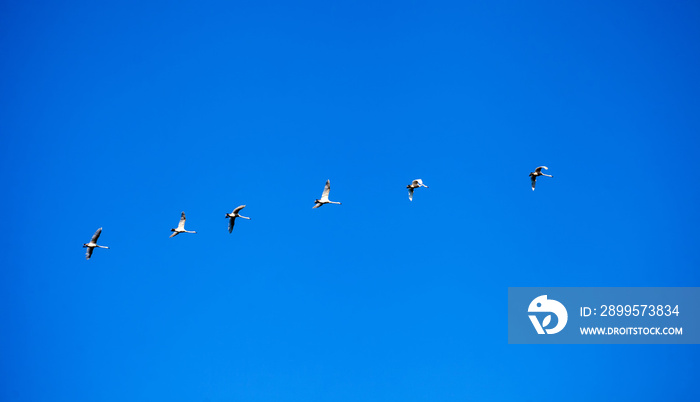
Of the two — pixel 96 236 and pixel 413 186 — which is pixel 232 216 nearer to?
pixel 96 236

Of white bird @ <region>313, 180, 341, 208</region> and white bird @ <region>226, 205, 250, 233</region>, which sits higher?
white bird @ <region>313, 180, 341, 208</region>

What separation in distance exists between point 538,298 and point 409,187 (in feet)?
86.5

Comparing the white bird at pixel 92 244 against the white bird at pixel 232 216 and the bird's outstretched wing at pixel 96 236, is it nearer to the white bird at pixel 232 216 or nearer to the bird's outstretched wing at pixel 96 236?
the bird's outstretched wing at pixel 96 236

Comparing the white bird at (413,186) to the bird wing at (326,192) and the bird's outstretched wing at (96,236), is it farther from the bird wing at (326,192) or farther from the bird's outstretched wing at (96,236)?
the bird's outstretched wing at (96,236)

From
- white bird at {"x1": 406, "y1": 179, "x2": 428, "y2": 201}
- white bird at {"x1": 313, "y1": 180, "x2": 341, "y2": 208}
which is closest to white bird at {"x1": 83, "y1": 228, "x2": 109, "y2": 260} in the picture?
white bird at {"x1": 313, "y1": 180, "x2": 341, "y2": 208}

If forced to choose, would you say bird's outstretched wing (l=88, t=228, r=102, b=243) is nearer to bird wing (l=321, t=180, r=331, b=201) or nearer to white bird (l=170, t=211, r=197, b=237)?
white bird (l=170, t=211, r=197, b=237)

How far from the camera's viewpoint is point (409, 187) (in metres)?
66.1

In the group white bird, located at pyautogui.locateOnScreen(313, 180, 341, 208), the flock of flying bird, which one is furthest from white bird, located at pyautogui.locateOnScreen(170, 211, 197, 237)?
white bird, located at pyautogui.locateOnScreen(313, 180, 341, 208)

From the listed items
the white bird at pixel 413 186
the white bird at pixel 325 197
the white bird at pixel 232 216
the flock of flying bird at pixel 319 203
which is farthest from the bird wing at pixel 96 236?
the white bird at pixel 413 186

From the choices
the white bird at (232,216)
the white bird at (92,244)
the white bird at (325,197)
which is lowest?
the white bird at (92,244)

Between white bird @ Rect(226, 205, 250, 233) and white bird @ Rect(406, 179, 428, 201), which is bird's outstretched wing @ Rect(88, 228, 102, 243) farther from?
white bird @ Rect(406, 179, 428, 201)

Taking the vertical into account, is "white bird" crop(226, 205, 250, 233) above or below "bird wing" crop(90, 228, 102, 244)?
above

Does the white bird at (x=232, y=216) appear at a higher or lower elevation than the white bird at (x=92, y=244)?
higher

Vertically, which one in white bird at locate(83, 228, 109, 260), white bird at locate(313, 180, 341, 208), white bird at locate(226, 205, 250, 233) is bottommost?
white bird at locate(83, 228, 109, 260)
